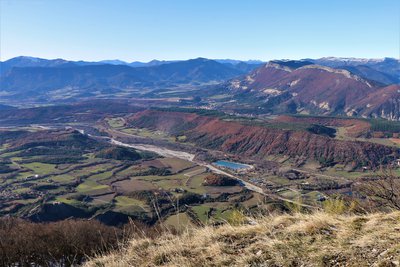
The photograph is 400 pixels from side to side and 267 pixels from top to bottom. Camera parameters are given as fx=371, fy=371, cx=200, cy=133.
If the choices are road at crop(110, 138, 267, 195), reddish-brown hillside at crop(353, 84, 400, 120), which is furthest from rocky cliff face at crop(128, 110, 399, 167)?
reddish-brown hillside at crop(353, 84, 400, 120)

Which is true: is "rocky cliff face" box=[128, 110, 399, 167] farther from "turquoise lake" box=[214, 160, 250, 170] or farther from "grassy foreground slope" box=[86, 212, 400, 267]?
"grassy foreground slope" box=[86, 212, 400, 267]

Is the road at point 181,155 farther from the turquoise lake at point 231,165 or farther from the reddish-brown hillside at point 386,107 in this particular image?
the reddish-brown hillside at point 386,107

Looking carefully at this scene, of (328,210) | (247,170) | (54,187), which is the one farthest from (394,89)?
(328,210)

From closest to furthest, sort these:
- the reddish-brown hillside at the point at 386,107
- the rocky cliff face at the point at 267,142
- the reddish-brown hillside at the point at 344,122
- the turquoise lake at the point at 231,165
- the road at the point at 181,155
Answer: the road at the point at 181,155 → the rocky cliff face at the point at 267,142 → the turquoise lake at the point at 231,165 → the reddish-brown hillside at the point at 344,122 → the reddish-brown hillside at the point at 386,107

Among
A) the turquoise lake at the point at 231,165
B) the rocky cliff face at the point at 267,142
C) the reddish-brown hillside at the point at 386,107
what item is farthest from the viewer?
the reddish-brown hillside at the point at 386,107

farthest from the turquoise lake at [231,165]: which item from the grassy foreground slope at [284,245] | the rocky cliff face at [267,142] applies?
the grassy foreground slope at [284,245]

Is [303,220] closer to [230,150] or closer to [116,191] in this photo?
[116,191]

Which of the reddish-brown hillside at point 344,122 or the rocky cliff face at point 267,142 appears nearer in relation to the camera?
the rocky cliff face at point 267,142
